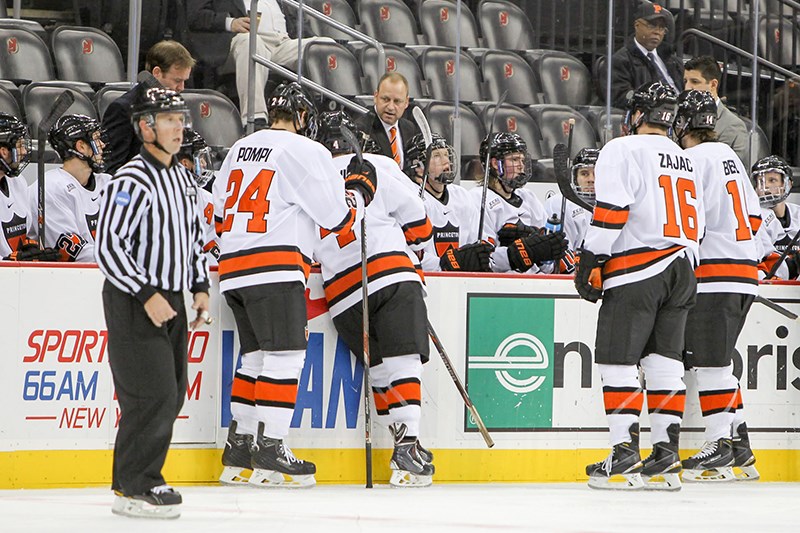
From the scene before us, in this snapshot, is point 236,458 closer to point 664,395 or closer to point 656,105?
point 664,395

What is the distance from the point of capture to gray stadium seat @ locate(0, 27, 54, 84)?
25.4 feet

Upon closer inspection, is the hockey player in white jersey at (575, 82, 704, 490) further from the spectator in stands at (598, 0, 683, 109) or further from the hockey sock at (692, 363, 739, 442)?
the spectator in stands at (598, 0, 683, 109)

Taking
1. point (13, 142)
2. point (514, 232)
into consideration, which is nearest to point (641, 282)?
point (514, 232)

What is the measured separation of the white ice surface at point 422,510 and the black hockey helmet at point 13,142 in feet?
6.08

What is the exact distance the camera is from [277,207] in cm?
510

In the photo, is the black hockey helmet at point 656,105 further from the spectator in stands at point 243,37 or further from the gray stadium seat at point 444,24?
the gray stadium seat at point 444,24

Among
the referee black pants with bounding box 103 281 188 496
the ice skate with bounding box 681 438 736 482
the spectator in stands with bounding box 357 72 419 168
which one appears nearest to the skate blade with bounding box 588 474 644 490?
the ice skate with bounding box 681 438 736 482

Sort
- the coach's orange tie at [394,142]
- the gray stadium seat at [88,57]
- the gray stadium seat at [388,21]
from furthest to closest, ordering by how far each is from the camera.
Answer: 1. the gray stadium seat at [388,21]
2. the gray stadium seat at [88,57]
3. the coach's orange tie at [394,142]

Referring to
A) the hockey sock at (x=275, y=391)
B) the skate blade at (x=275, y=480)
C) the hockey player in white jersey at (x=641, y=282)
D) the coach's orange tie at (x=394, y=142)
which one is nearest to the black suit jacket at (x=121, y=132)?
the hockey sock at (x=275, y=391)

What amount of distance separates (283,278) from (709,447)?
202cm

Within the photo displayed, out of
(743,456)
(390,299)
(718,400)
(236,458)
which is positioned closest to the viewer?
(236,458)

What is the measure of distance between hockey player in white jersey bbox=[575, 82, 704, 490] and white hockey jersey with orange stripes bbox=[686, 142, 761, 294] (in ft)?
1.33

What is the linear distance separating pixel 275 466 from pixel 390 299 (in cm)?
82

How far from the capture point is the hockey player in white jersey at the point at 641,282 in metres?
5.18
